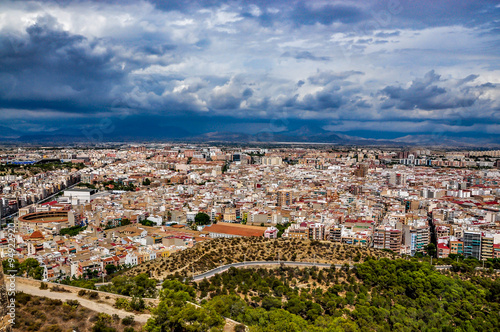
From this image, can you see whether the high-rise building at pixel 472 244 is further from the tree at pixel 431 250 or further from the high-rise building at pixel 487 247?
the tree at pixel 431 250

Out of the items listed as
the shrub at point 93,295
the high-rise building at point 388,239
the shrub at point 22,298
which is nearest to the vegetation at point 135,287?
the shrub at point 93,295

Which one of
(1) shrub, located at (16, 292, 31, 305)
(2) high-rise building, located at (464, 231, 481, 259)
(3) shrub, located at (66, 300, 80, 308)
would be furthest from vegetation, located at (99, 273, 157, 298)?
(2) high-rise building, located at (464, 231, 481, 259)

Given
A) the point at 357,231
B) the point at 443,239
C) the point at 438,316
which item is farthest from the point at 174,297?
the point at 443,239

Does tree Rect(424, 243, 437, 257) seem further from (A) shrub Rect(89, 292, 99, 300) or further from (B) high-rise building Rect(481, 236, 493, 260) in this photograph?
(A) shrub Rect(89, 292, 99, 300)

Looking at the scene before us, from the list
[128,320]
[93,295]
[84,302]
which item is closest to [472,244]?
[128,320]

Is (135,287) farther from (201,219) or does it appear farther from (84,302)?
(201,219)

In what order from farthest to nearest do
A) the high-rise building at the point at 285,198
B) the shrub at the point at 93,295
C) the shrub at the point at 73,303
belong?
1. the high-rise building at the point at 285,198
2. the shrub at the point at 93,295
3. the shrub at the point at 73,303

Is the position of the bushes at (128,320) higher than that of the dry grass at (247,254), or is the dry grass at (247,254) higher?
the bushes at (128,320)
